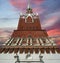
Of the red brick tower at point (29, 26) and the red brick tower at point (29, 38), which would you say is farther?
the red brick tower at point (29, 26)

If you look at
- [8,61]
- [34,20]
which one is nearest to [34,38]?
[34,20]

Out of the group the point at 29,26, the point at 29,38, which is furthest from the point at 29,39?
the point at 29,26

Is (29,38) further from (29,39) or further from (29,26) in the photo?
(29,26)

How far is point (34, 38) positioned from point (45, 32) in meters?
1.13

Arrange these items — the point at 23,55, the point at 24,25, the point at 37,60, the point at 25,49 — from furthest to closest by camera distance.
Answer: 1. the point at 24,25
2. the point at 25,49
3. the point at 23,55
4. the point at 37,60

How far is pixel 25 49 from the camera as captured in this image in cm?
1258

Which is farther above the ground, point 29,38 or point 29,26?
point 29,26

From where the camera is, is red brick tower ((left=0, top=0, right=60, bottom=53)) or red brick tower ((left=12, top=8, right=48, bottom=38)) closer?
red brick tower ((left=0, top=0, right=60, bottom=53))

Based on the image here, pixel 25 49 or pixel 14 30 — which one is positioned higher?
pixel 14 30

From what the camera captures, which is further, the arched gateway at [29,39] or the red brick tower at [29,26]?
the red brick tower at [29,26]

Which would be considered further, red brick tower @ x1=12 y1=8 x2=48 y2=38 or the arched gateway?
red brick tower @ x1=12 y1=8 x2=48 y2=38

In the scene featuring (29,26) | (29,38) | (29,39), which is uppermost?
(29,26)

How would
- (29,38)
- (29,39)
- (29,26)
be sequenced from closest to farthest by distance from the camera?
1. (29,39)
2. (29,38)
3. (29,26)

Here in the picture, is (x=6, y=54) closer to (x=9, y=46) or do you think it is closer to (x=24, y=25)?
(x=9, y=46)
